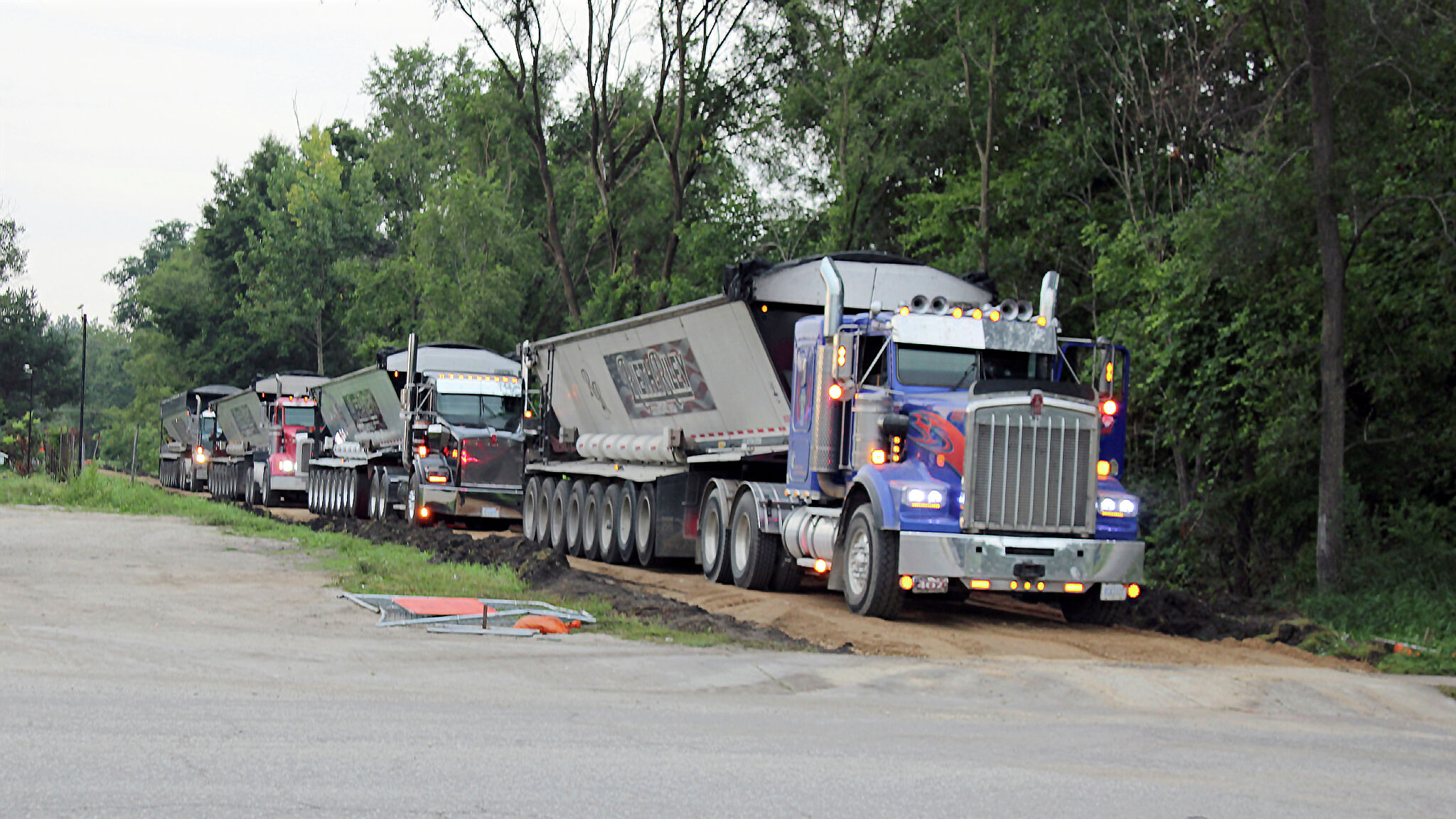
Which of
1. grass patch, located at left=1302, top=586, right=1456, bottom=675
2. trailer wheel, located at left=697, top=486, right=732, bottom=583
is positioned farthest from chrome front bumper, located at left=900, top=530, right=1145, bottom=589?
trailer wheel, located at left=697, top=486, right=732, bottom=583

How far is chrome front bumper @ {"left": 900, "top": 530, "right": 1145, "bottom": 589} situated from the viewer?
14.6 metres

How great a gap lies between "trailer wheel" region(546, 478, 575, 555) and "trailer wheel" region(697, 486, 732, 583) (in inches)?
223

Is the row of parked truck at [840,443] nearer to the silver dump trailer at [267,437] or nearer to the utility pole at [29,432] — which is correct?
the silver dump trailer at [267,437]

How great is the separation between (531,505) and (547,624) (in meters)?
14.8

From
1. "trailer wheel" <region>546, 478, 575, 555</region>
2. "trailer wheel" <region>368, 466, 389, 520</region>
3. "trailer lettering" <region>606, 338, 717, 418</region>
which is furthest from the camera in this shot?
"trailer wheel" <region>368, 466, 389, 520</region>

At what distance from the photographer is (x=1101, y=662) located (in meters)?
12.7

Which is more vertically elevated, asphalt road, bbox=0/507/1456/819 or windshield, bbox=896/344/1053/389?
Answer: windshield, bbox=896/344/1053/389

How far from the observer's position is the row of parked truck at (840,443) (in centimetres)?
1474

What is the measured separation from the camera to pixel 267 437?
46.6 meters

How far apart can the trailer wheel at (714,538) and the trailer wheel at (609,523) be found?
3009 millimetres

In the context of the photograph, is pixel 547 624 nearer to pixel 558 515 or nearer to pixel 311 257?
pixel 558 515

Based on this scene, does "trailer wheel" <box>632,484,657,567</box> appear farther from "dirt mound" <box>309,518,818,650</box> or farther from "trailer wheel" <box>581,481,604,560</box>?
"trailer wheel" <box>581,481,604,560</box>

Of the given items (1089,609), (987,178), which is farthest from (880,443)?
(987,178)

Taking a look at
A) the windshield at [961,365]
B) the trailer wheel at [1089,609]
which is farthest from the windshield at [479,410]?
the trailer wheel at [1089,609]
